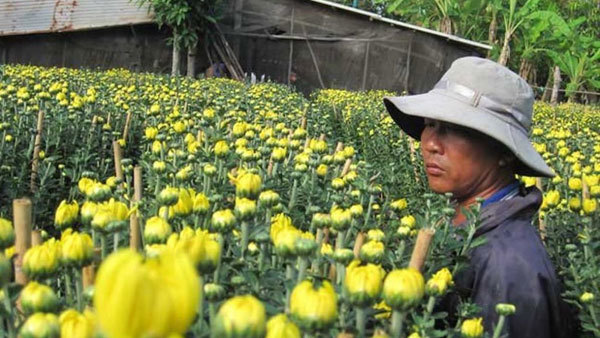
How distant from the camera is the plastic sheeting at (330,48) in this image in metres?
19.3

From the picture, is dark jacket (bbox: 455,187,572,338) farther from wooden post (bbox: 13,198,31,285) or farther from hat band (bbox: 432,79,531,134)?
wooden post (bbox: 13,198,31,285)

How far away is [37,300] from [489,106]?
1.54 m

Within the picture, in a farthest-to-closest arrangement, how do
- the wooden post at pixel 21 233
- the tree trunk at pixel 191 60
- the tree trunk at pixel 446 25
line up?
the tree trunk at pixel 446 25 < the tree trunk at pixel 191 60 < the wooden post at pixel 21 233

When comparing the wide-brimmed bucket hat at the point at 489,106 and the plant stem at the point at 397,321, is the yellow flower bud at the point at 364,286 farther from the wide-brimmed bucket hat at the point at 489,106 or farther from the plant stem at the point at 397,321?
the wide-brimmed bucket hat at the point at 489,106

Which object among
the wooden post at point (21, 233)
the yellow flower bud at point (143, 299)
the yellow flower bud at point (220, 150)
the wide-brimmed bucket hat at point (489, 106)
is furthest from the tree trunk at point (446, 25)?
the yellow flower bud at point (143, 299)

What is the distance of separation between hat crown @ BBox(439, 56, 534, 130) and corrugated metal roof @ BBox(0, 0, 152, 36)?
16.4 meters

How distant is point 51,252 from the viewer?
3.17ft

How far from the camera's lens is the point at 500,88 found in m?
2.11

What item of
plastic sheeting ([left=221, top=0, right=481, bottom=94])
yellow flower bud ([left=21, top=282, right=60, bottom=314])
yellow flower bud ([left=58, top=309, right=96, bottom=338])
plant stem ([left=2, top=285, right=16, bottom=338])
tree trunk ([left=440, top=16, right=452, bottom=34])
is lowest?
plant stem ([left=2, top=285, right=16, bottom=338])

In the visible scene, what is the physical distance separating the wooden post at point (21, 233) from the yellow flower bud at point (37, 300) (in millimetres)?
269

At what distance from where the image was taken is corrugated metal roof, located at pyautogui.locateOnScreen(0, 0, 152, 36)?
55.0ft

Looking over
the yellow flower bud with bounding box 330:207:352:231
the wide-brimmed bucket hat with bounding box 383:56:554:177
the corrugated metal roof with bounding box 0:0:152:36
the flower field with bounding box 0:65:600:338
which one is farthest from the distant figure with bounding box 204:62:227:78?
the yellow flower bud with bounding box 330:207:352:231

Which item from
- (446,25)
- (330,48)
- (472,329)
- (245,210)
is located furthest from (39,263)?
(446,25)

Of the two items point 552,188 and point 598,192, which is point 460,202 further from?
point 552,188
